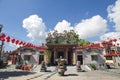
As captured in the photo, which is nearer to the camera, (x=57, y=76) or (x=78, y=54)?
(x=57, y=76)

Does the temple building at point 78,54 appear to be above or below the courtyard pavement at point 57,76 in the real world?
above

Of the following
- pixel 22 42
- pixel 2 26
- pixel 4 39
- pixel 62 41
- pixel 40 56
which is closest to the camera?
pixel 4 39

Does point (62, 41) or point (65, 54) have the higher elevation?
point (62, 41)

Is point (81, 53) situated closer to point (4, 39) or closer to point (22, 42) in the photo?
point (22, 42)

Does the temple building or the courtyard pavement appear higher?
the temple building

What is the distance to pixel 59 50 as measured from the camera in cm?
3322

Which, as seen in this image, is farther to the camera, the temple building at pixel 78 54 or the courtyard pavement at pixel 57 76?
the temple building at pixel 78 54

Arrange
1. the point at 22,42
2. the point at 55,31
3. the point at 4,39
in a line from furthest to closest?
the point at 55,31 → the point at 22,42 → the point at 4,39

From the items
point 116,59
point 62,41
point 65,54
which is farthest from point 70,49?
point 116,59

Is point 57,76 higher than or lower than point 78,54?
lower

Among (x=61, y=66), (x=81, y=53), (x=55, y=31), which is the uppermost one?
(x=55, y=31)

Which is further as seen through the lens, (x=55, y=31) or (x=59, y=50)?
(x=55, y=31)

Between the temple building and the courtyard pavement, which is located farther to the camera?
the temple building

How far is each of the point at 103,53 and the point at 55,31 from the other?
1936cm
